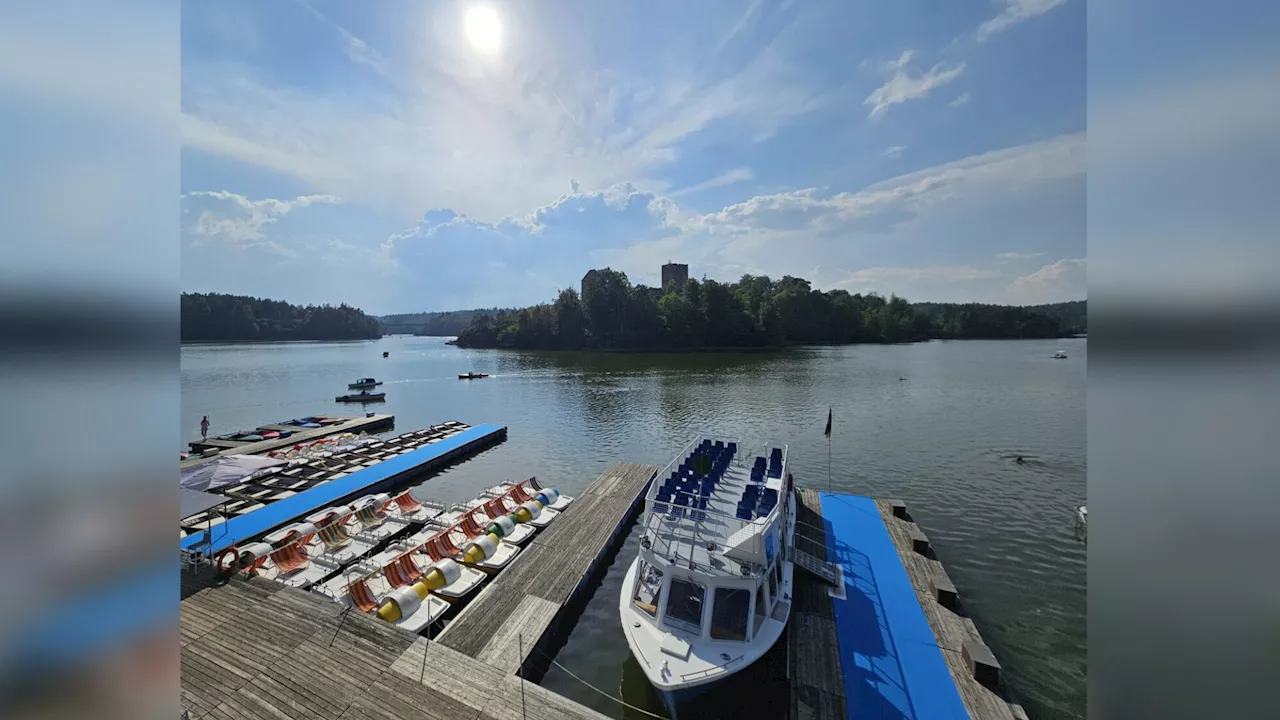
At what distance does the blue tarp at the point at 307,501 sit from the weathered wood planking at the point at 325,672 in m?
4.67

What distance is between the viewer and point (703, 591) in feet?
39.9

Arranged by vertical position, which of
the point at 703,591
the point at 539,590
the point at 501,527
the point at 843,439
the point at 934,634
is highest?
the point at 703,591

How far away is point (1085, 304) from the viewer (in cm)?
→ 195

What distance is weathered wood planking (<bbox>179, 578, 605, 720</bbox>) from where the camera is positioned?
10133 millimetres

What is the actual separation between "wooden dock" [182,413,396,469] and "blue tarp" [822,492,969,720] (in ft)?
115

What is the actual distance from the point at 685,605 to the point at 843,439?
29.4m

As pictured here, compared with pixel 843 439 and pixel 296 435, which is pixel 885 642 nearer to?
pixel 843 439

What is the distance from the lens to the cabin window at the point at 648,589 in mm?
12625

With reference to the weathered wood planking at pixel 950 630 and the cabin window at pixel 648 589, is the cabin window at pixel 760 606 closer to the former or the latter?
the cabin window at pixel 648 589

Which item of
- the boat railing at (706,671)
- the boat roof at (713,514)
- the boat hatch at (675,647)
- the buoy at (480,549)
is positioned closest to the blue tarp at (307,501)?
the buoy at (480,549)

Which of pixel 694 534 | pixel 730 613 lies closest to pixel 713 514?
pixel 694 534

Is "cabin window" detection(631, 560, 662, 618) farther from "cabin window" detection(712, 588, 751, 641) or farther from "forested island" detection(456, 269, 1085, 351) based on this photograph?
"forested island" detection(456, 269, 1085, 351)
